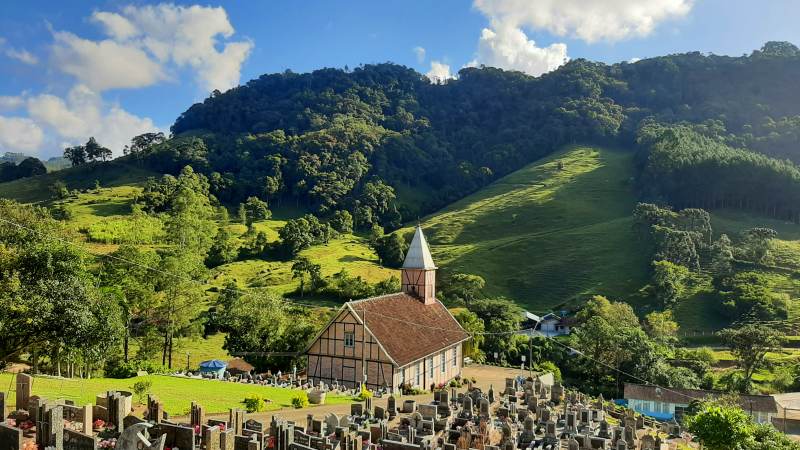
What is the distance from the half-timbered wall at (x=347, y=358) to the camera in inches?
1261

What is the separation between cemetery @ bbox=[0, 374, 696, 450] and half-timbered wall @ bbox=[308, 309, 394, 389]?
213cm

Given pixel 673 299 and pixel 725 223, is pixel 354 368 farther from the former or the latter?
pixel 725 223

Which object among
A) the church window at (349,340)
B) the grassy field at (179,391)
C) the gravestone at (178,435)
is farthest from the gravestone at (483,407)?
the gravestone at (178,435)

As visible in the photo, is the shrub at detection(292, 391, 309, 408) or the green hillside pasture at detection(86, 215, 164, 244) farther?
the green hillside pasture at detection(86, 215, 164, 244)

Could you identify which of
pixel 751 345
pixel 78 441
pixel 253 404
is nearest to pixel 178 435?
pixel 78 441

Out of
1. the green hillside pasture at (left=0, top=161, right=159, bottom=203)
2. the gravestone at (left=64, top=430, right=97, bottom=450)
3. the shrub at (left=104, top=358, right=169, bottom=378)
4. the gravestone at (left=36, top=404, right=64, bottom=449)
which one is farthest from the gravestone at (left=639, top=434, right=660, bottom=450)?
the green hillside pasture at (left=0, top=161, right=159, bottom=203)

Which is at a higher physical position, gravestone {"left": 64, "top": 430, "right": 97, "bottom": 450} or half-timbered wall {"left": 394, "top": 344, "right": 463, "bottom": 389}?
gravestone {"left": 64, "top": 430, "right": 97, "bottom": 450}

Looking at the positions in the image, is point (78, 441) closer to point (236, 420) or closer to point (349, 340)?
point (236, 420)

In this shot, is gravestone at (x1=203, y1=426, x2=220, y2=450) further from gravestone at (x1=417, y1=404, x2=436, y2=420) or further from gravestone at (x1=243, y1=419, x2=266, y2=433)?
gravestone at (x1=417, y1=404, x2=436, y2=420)

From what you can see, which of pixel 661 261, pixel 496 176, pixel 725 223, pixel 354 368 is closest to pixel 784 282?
pixel 661 261

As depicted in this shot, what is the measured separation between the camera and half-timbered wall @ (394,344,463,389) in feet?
108

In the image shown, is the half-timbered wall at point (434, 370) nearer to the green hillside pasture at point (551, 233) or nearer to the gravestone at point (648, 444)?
the gravestone at point (648, 444)

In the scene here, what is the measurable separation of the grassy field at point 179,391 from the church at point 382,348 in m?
3.58

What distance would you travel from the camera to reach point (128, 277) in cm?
3512
